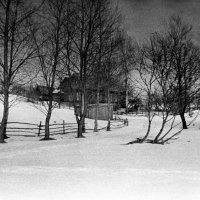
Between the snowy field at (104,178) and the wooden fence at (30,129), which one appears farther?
the wooden fence at (30,129)

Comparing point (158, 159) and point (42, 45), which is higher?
point (42, 45)

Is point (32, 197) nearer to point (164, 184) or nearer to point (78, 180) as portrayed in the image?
point (78, 180)

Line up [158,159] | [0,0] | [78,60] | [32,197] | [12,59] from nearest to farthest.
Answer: [32,197] → [158,159] → [0,0] → [12,59] → [78,60]

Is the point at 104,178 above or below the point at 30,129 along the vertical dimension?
above

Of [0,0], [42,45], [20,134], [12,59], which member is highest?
[0,0]

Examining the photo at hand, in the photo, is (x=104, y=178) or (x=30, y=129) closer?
(x=104, y=178)

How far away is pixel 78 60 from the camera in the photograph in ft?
68.2

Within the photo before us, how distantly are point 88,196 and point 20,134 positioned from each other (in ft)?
63.4

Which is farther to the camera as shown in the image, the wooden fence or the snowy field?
the wooden fence

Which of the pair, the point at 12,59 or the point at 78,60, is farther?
the point at 78,60

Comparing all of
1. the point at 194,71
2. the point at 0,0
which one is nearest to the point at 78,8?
the point at 0,0

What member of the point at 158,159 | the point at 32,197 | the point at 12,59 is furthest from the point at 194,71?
the point at 32,197

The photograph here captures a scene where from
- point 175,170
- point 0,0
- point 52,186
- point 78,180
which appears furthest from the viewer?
point 0,0

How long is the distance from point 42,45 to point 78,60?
3660 mm
